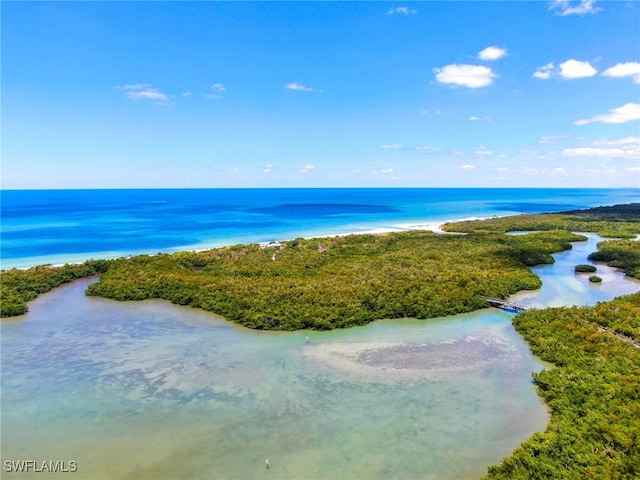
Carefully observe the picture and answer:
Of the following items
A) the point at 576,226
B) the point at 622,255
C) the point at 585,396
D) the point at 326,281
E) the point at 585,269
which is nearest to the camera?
the point at 585,396

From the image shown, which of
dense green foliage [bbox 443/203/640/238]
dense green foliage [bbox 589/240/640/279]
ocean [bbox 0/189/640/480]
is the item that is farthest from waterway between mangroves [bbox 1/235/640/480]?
dense green foliage [bbox 443/203/640/238]

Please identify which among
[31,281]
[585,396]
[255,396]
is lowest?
[255,396]

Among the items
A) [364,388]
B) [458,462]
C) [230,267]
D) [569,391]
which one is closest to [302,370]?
[364,388]

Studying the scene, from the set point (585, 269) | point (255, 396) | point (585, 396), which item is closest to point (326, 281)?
point (255, 396)

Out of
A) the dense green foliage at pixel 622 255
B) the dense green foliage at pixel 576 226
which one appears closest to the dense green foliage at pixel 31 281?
the dense green foliage at pixel 622 255

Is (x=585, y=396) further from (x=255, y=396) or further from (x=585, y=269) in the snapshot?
(x=585, y=269)

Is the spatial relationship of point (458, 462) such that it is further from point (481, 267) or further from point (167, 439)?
point (481, 267)

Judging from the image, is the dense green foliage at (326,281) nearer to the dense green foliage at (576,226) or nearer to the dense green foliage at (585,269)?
the dense green foliage at (585,269)
